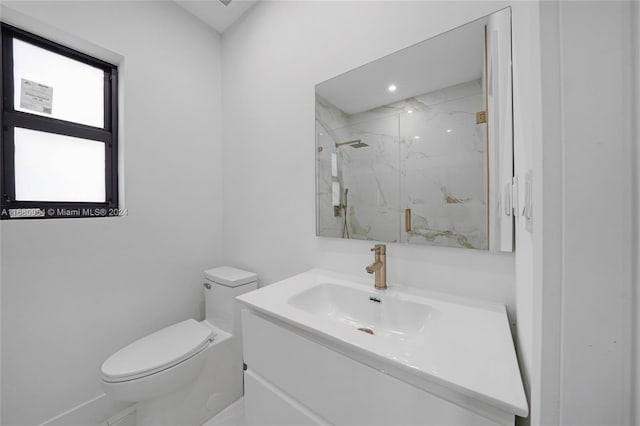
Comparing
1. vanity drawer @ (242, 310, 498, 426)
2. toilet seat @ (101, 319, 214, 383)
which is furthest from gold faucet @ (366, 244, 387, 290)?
toilet seat @ (101, 319, 214, 383)

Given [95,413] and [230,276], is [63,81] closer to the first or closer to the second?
[230,276]

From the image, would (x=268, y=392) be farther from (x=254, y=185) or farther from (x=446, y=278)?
(x=254, y=185)

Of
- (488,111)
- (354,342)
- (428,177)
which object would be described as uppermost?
(488,111)

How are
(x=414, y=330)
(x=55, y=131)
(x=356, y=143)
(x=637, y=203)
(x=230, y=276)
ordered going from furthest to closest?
(x=230, y=276)
(x=55, y=131)
(x=356, y=143)
(x=414, y=330)
(x=637, y=203)

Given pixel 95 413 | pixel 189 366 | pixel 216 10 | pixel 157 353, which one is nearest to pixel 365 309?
pixel 189 366

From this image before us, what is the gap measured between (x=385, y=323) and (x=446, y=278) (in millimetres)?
293

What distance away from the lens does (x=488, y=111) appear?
2.62ft

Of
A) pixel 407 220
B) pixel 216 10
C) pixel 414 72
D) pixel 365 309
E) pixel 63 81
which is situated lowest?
pixel 365 309

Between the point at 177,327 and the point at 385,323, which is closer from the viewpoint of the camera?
the point at 385,323

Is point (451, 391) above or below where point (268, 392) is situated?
above

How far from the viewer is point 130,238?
139cm

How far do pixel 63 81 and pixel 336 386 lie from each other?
6.54 ft

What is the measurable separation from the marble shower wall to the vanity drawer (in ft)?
1.80

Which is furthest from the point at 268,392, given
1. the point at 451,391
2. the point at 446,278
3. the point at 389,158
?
the point at 389,158
